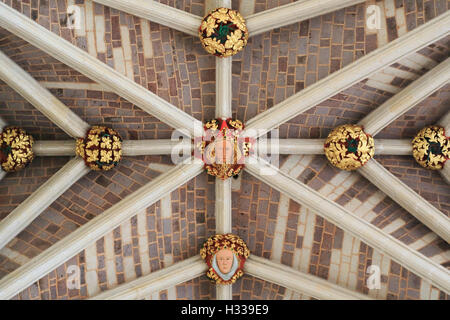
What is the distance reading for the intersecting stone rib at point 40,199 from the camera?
665 cm

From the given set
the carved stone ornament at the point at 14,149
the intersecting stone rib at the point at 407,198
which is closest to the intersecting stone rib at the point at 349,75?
the intersecting stone rib at the point at 407,198

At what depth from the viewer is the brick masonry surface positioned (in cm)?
638

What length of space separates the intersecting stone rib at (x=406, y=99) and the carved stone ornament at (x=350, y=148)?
16 centimetres

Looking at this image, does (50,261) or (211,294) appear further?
(211,294)

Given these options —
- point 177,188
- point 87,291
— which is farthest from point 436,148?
point 87,291

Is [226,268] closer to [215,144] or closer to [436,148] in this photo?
[215,144]

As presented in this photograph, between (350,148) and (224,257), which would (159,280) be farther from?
(350,148)

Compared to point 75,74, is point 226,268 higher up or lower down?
lower down

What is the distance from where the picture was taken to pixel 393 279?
6.74m

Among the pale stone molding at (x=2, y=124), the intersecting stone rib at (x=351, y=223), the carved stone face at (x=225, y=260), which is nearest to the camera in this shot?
the intersecting stone rib at (x=351, y=223)

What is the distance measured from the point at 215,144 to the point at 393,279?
260 cm

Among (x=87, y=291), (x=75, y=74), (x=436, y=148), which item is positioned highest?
(x=75, y=74)

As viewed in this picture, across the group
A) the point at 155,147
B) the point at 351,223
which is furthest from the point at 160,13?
the point at 351,223

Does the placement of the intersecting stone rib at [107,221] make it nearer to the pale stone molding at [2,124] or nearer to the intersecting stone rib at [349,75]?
the intersecting stone rib at [349,75]
